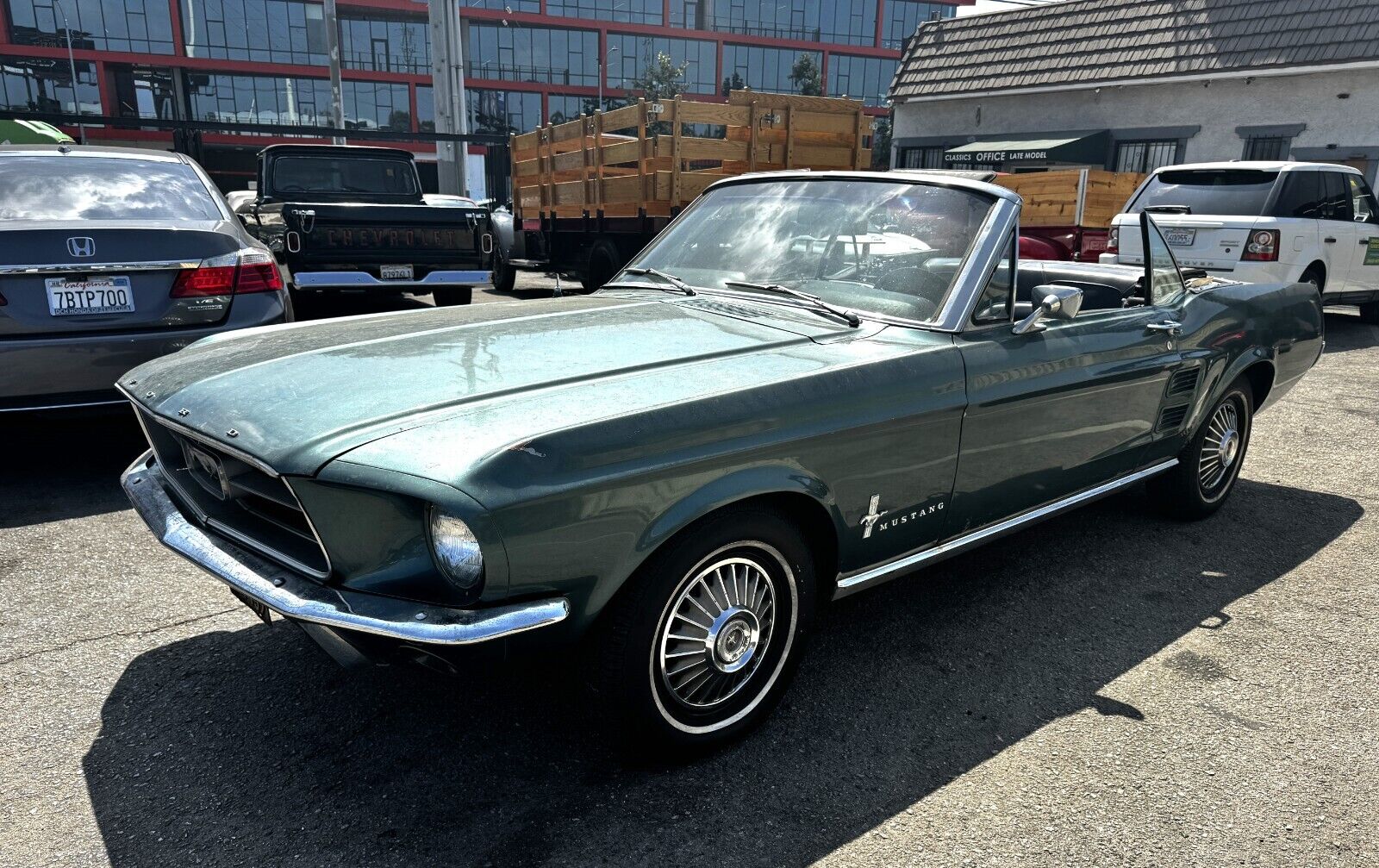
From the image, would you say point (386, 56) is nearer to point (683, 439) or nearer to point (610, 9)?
point (610, 9)

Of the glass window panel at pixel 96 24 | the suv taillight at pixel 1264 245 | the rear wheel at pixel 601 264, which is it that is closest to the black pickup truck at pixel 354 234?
the rear wheel at pixel 601 264

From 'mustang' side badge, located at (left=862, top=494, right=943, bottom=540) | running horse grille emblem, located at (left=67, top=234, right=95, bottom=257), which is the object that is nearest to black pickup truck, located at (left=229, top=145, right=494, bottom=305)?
running horse grille emblem, located at (left=67, top=234, right=95, bottom=257)

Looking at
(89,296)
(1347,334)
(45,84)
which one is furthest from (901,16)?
(89,296)

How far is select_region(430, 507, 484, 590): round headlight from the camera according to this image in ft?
6.60

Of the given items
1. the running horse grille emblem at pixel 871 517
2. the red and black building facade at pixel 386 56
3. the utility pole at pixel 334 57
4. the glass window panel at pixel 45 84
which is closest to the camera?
the running horse grille emblem at pixel 871 517

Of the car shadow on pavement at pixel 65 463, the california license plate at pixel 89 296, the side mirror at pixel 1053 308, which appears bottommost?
the car shadow on pavement at pixel 65 463

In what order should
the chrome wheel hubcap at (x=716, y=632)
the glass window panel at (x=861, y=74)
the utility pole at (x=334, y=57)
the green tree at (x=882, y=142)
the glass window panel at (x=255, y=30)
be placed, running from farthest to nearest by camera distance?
the glass window panel at (x=861, y=74)
the green tree at (x=882, y=142)
the glass window panel at (x=255, y=30)
the utility pole at (x=334, y=57)
the chrome wheel hubcap at (x=716, y=632)

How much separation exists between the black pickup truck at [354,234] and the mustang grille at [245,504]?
5803mm

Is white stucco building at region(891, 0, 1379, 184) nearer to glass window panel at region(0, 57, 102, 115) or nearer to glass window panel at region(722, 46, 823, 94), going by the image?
glass window panel at region(722, 46, 823, 94)

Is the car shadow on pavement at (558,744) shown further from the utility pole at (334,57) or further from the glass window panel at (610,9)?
the glass window panel at (610,9)

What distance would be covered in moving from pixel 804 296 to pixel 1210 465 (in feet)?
8.45

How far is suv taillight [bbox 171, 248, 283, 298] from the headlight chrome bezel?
10.9 feet

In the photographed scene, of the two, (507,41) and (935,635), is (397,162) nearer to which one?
(935,635)

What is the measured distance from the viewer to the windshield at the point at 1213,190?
32.4 ft
